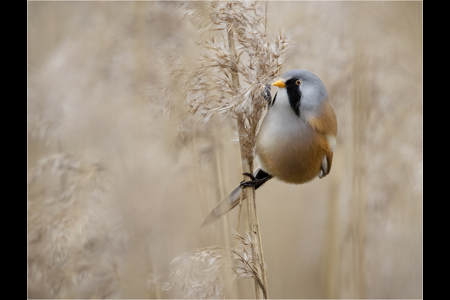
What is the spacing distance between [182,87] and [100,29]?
66 centimetres

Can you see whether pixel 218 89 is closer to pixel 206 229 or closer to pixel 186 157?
pixel 186 157

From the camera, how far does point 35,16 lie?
73.0 inches

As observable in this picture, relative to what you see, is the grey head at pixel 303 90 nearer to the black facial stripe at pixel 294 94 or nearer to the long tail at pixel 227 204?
the black facial stripe at pixel 294 94

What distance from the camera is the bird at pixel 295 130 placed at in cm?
130

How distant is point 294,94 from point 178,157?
0.65 meters

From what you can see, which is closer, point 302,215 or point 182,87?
point 182,87

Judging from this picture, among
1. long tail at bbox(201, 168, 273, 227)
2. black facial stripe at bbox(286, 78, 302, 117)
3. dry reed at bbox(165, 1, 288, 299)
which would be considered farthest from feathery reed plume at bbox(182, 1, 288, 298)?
long tail at bbox(201, 168, 273, 227)

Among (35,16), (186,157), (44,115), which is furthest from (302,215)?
(35,16)

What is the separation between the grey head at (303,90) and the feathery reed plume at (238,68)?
0.32 feet

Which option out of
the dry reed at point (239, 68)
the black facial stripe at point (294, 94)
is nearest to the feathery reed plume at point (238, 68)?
the dry reed at point (239, 68)

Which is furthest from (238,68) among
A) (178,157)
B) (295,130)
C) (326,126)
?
(178,157)

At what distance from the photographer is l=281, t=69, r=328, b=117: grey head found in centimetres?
Answer: 129

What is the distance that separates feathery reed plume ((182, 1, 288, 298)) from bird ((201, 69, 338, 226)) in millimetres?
95

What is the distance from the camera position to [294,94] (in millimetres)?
1306
